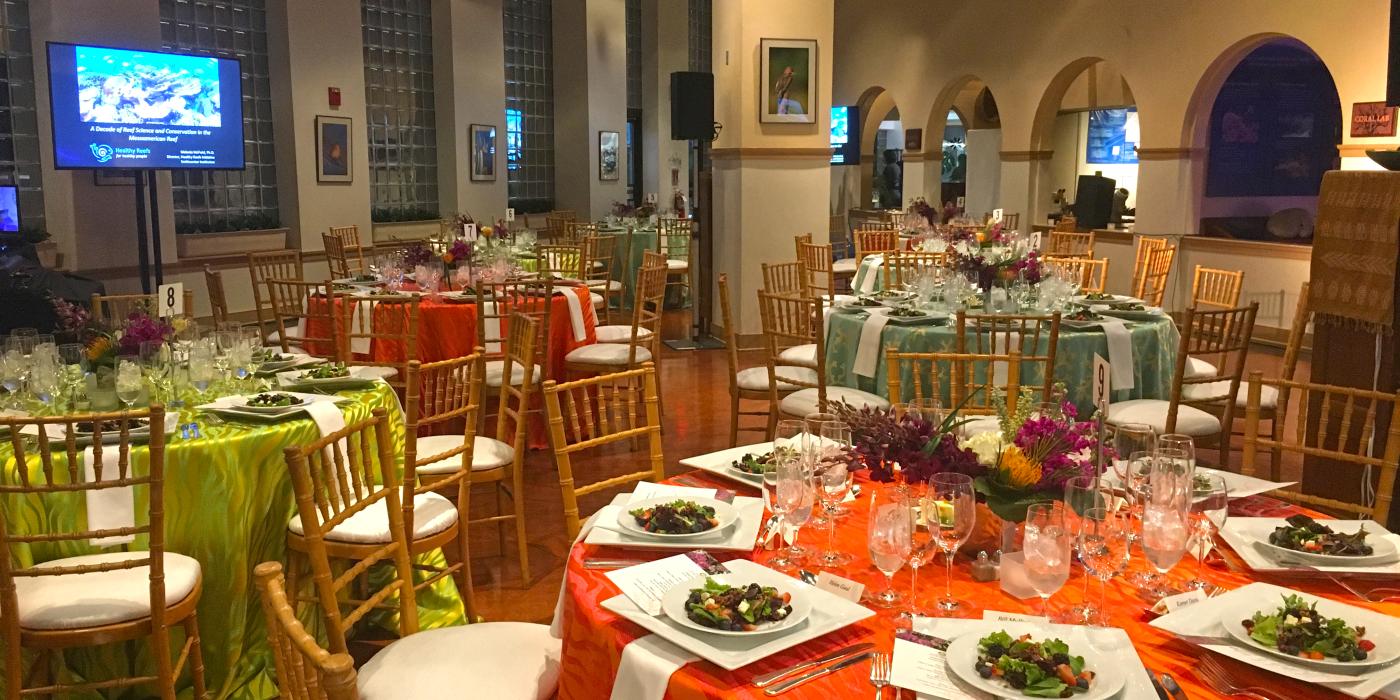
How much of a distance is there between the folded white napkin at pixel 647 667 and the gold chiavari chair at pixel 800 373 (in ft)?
9.81

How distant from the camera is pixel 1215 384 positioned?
5008 mm

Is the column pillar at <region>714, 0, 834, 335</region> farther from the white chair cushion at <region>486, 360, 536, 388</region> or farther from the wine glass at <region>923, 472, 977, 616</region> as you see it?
the wine glass at <region>923, 472, 977, 616</region>

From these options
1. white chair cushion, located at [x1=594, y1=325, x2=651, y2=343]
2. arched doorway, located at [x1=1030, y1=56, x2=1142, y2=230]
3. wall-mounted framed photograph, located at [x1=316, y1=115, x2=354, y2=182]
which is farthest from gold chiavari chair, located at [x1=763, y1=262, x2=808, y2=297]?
wall-mounted framed photograph, located at [x1=316, y1=115, x2=354, y2=182]

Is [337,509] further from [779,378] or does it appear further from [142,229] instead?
[142,229]

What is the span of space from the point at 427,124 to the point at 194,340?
31.8 feet

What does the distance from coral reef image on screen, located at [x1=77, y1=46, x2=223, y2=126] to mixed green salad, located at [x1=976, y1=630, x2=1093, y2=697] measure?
8.52 metres

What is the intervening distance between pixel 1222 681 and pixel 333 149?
35.6 feet

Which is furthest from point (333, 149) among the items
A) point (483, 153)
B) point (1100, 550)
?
point (1100, 550)

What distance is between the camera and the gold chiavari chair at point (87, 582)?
2.53 metres

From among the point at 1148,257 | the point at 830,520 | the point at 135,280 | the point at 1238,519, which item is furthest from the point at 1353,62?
the point at 135,280

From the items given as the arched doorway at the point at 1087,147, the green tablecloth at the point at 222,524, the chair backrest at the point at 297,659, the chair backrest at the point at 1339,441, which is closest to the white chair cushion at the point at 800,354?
the chair backrest at the point at 1339,441

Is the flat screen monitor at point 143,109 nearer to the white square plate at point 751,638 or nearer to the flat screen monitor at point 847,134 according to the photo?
the white square plate at point 751,638

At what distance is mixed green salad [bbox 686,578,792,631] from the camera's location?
1.65 meters

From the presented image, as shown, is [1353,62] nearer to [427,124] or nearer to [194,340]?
[194,340]
